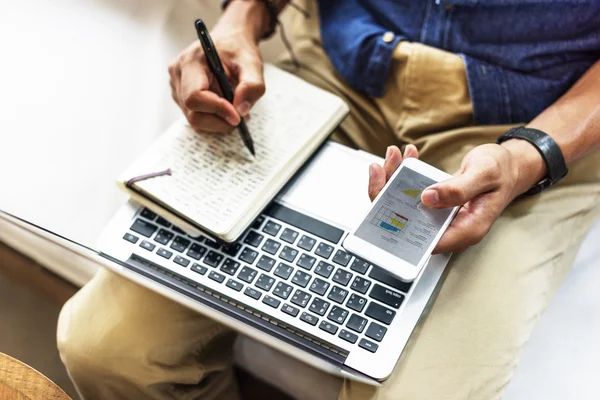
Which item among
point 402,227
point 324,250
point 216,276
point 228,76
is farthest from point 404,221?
point 228,76

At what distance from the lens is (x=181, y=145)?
737 millimetres

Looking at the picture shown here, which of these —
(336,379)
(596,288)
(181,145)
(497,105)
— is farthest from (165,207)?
(596,288)

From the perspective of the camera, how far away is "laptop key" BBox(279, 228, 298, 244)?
0.68 meters

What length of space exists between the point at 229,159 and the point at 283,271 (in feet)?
0.51

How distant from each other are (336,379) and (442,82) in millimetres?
401

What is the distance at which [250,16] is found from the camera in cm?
86

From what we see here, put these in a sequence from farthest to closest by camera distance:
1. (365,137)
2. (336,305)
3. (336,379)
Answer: (365,137) → (336,379) → (336,305)

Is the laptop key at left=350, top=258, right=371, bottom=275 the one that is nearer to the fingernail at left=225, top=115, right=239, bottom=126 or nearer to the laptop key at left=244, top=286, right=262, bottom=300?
the laptop key at left=244, top=286, right=262, bottom=300

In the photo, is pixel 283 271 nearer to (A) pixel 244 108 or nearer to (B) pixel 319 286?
(B) pixel 319 286

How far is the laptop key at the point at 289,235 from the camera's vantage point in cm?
68

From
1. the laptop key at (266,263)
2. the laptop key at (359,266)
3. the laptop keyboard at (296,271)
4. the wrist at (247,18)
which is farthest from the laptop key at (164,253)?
the wrist at (247,18)

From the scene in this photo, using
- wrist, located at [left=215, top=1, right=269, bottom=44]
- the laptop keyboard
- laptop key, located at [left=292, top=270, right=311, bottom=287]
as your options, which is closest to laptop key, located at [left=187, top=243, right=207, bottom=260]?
the laptop keyboard

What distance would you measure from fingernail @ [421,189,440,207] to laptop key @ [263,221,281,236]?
0.59 feet

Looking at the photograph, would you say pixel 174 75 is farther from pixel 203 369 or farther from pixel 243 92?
pixel 203 369
